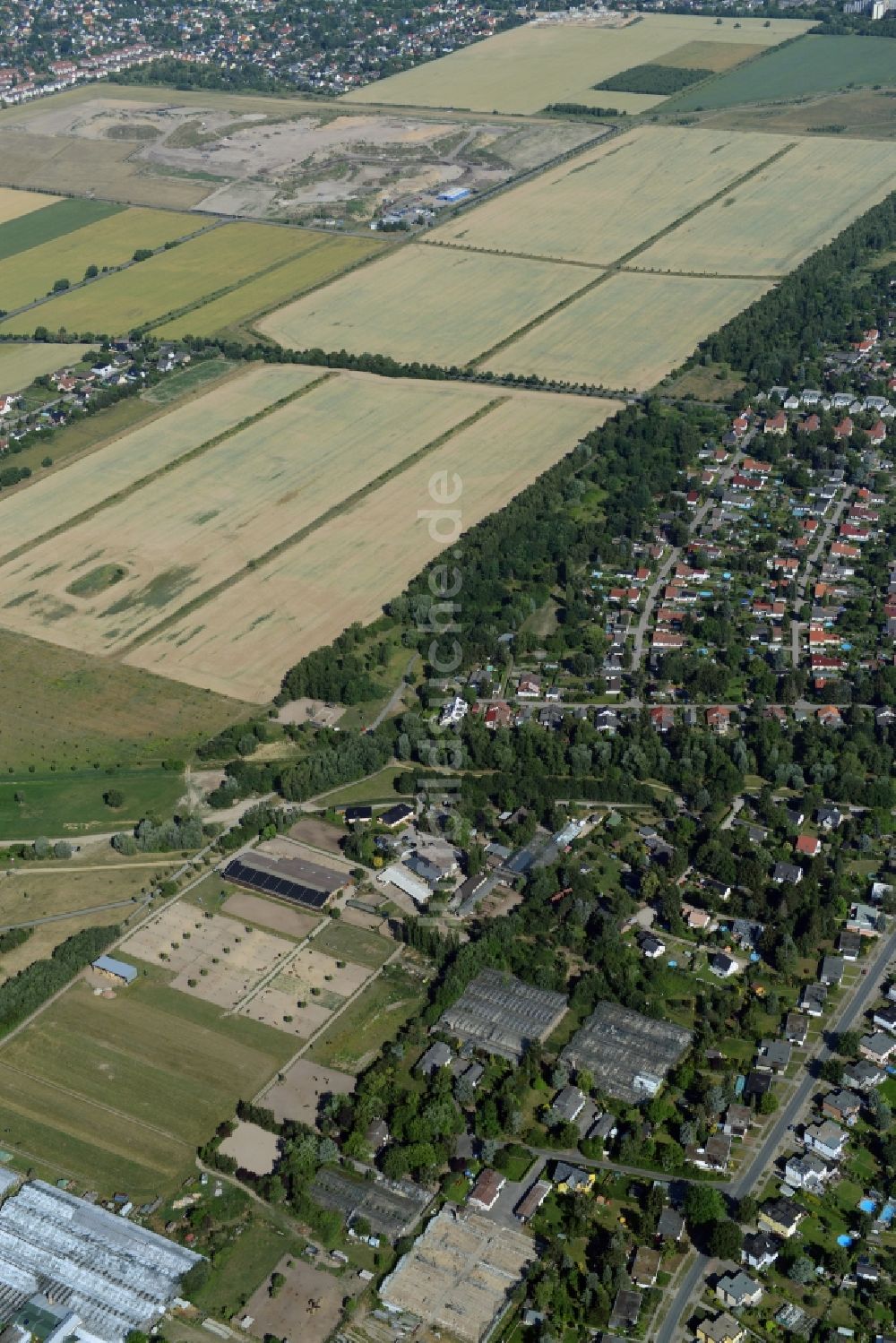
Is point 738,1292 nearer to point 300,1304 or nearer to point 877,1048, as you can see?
point 877,1048

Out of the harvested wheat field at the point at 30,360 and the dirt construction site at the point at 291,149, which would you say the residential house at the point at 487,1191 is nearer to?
the harvested wheat field at the point at 30,360

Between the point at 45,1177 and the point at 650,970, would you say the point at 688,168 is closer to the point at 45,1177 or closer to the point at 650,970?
the point at 650,970

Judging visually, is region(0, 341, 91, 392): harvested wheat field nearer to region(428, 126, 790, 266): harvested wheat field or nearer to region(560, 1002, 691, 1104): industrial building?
region(428, 126, 790, 266): harvested wheat field


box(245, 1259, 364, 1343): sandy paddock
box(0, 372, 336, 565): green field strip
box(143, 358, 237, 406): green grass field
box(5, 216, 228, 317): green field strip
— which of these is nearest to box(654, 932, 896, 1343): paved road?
box(245, 1259, 364, 1343): sandy paddock

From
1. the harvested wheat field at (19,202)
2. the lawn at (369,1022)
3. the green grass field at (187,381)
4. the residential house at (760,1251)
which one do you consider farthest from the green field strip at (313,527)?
the harvested wheat field at (19,202)

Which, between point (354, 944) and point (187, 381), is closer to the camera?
point (354, 944)

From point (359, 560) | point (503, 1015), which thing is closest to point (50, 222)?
point (359, 560)

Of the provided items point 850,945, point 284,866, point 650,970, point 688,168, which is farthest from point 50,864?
point 688,168
